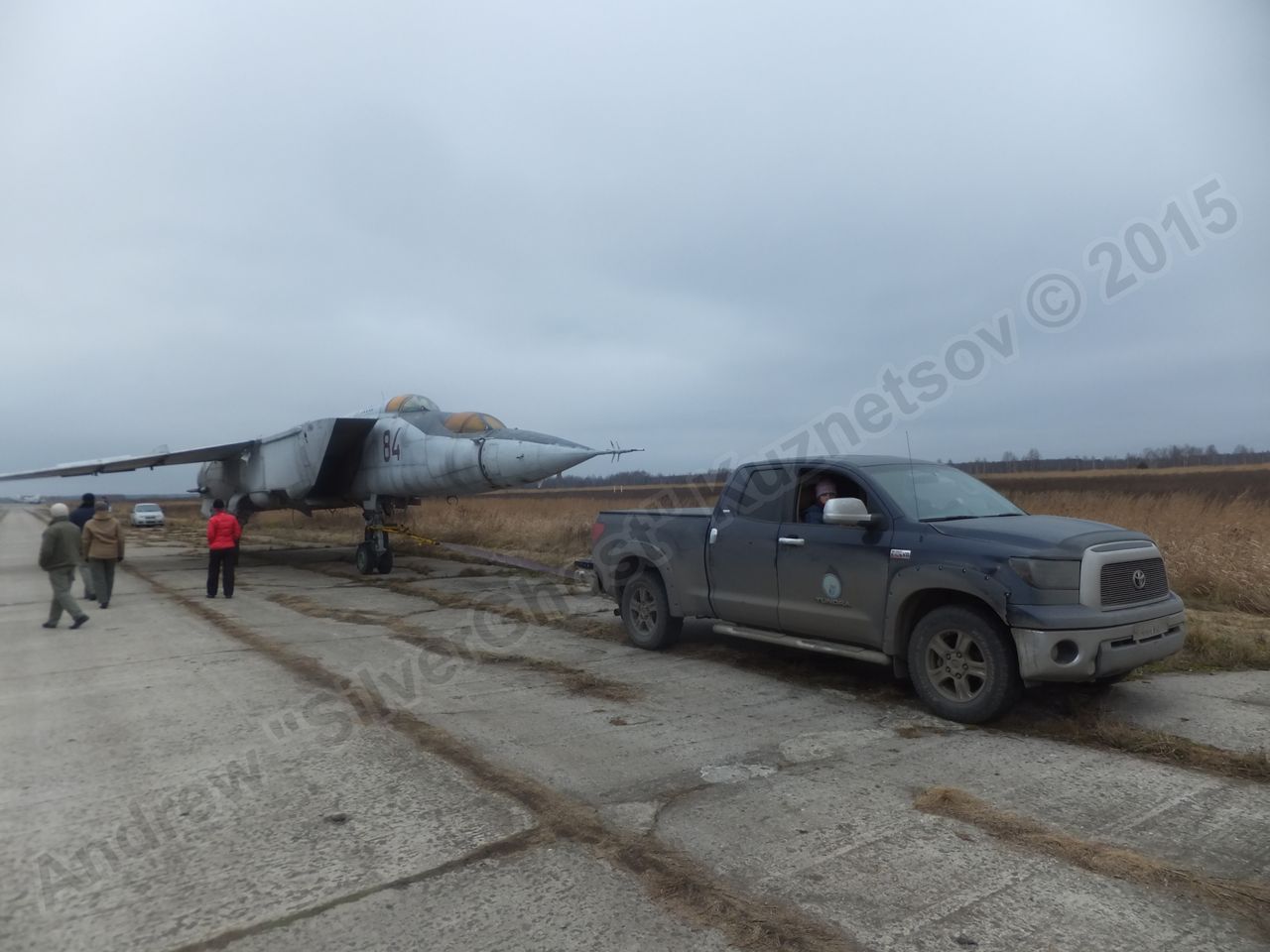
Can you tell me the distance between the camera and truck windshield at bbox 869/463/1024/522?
244 inches

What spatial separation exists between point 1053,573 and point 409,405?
43.7 feet

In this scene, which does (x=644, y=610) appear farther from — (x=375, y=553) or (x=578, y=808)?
(x=375, y=553)

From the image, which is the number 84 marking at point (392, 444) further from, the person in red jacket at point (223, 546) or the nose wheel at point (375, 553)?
the person in red jacket at point (223, 546)

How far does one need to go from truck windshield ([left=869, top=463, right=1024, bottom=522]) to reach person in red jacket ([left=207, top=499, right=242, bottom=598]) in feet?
33.7

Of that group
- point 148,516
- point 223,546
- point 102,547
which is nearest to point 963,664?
point 223,546

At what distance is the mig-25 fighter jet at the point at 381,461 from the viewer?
14.0 metres

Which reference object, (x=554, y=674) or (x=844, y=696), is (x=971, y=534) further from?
(x=554, y=674)

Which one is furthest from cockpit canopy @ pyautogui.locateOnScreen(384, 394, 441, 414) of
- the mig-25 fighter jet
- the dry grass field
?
the dry grass field

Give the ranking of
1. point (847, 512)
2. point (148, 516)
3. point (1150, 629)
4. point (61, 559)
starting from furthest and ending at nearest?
1. point (148, 516)
2. point (61, 559)
3. point (847, 512)
4. point (1150, 629)

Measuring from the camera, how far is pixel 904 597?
572 centimetres

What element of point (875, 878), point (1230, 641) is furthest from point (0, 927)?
point (1230, 641)

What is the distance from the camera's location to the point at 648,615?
8164 mm

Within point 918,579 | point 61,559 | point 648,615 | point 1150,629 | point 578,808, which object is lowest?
point 578,808

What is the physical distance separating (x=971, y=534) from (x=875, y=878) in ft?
9.66
